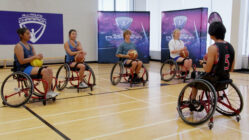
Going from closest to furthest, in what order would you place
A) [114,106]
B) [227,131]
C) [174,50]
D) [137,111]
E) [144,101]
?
[227,131] → [137,111] → [114,106] → [144,101] → [174,50]

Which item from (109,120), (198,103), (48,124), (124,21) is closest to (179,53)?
(198,103)

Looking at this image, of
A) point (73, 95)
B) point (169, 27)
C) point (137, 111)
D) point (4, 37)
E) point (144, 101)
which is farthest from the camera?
point (169, 27)

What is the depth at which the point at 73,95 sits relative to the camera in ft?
13.8

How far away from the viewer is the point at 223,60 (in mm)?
2650

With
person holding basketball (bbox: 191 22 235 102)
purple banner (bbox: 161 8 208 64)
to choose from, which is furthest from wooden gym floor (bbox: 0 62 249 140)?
purple banner (bbox: 161 8 208 64)

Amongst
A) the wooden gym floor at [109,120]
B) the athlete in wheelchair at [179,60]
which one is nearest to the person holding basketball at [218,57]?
the wooden gym floor at [109,120]

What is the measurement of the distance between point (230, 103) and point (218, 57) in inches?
35.4

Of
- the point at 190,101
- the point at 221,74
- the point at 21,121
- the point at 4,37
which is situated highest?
the point at 4,37

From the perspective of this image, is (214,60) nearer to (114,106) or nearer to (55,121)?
(114,106)

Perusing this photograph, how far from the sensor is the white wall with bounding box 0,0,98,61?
7.81 metres

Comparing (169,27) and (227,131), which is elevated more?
(169,27)

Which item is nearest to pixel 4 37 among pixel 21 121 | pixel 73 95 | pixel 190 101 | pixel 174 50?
pixel 73 95

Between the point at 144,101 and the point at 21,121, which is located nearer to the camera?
the point at 21,121

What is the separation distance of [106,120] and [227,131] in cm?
125
